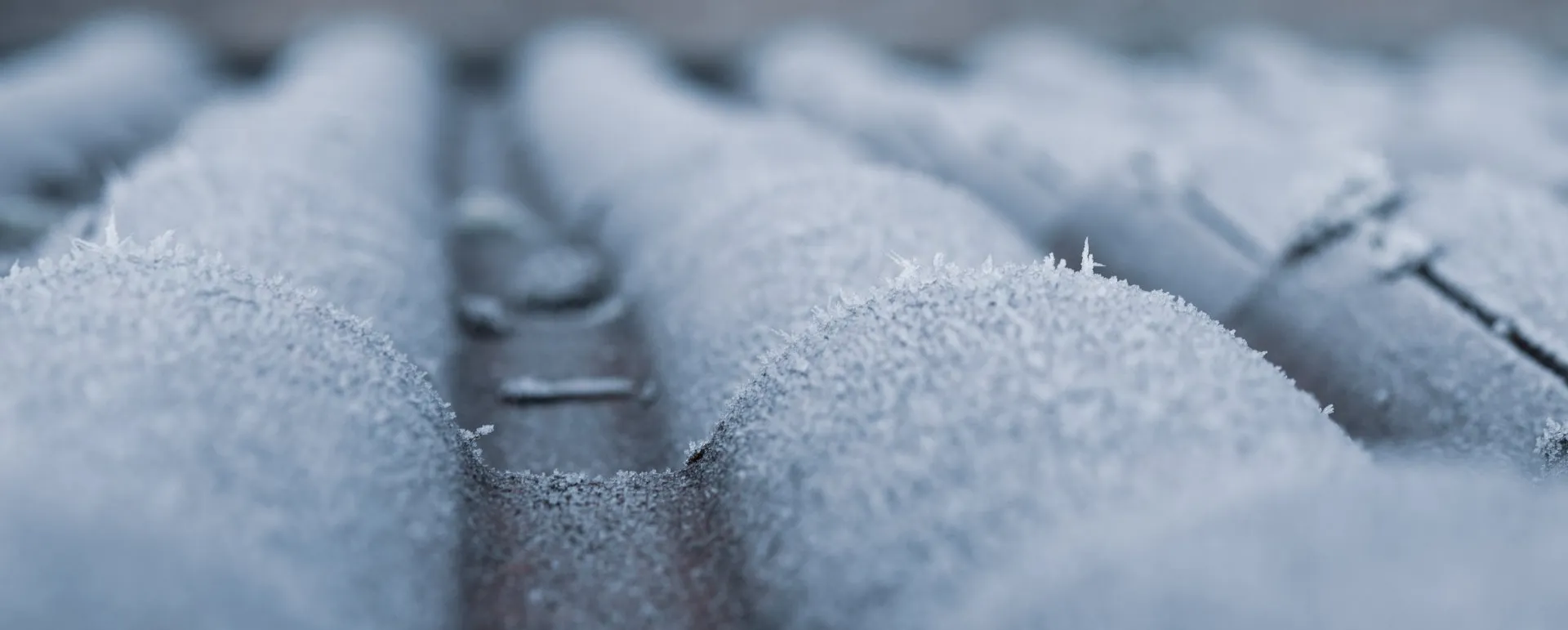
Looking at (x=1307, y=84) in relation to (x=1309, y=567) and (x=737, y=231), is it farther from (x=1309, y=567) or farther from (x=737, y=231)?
(x=1309, y=567)

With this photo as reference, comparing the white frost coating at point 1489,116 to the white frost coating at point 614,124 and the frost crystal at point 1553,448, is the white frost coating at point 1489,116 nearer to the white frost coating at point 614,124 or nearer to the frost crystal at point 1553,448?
the frost crystal at point 1553,448

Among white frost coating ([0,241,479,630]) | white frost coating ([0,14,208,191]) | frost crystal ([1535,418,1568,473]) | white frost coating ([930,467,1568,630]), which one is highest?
white frost coating ([930,467,1568,630])

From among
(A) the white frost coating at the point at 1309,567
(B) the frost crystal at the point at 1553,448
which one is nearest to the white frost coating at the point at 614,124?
(B) the frost crystal at the point at 1553,448

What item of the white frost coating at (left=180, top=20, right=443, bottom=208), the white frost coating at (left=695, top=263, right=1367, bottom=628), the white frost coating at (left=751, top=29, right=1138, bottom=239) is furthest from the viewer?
the white frost coating at (left=751, top=29, right=1138, bottom=239)

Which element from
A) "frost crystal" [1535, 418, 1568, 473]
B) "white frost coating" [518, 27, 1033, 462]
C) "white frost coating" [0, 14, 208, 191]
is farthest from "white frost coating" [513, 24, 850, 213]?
"frost crystal" [1535, 418, 1568, 473]

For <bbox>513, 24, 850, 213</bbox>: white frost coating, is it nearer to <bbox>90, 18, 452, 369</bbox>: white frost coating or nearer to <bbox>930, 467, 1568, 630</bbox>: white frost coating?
<bbox>90, 18, 452, 369</bbox>: white frost coating

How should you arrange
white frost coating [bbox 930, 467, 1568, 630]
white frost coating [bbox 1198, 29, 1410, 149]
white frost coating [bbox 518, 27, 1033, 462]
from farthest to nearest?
white frost coating [bbox 1198, 29, 1410, 149] → white frost coating [bbox 518, 27, 1033, 462] → white frost coating [bbox 930, 467, 1568, 630]

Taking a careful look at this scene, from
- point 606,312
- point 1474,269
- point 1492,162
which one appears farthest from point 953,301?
point 1492,162

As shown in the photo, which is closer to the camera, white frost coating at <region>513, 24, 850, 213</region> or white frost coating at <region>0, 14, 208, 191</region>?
white frost coating at <region>513, 24, 850, 213</region>

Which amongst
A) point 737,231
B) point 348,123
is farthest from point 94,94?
point 737,231
